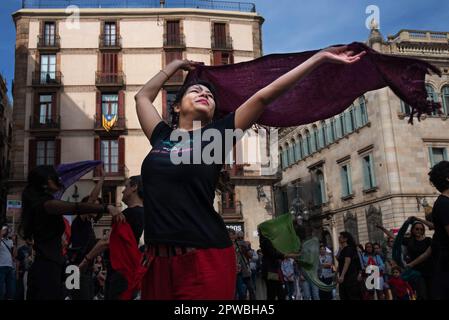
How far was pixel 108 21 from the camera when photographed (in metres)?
32.4

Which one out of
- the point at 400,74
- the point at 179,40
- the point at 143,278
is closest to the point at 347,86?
the point at 400,74

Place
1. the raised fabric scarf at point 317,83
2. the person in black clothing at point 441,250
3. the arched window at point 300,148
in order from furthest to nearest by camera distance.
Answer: the arched window at point 300,148 < the raised fabric scarf at point 317,83 < the person in black clothing at point 441,250

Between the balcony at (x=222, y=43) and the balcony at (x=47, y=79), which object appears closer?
the balcony at (x=47, y=79)

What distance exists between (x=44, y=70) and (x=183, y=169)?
3186cm

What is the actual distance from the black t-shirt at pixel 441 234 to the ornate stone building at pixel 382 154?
72.2 ft

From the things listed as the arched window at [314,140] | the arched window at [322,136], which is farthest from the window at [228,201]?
the arched window at [314,140]

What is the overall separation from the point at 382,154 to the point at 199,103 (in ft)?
89.0

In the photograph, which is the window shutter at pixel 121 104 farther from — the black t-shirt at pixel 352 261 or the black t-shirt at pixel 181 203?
the black t-shirt at pixel 181 203

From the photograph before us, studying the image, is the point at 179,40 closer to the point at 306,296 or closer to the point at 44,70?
the point at 44,70

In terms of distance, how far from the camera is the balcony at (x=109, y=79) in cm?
3089

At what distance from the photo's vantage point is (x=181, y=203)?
2.17 m

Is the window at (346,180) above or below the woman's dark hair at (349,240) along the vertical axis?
above

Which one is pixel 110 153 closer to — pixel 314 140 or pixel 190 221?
pixel 314 140

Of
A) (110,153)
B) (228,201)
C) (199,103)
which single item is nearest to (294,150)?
(228,201)
